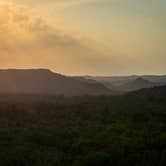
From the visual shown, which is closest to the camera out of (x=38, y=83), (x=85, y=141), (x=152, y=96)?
(x=85, y=141)

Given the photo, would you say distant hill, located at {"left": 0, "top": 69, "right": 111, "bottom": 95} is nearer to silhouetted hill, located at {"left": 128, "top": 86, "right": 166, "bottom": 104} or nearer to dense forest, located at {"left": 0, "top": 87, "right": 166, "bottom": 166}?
silhouetted hill, located at {"left": 128, "top": 86, "right": 166, "bottom": 104}

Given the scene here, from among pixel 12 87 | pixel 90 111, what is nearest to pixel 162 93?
pixel 90 111

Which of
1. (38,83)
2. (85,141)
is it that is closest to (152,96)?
(85,141)

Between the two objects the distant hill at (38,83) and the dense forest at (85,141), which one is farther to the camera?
the distant hill at (38,83)

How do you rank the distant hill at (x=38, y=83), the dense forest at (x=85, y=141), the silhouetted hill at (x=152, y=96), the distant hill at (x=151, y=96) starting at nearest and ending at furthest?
1. the dense forest at (x=85, y=141)
2. the distant hill at (x=151, y=96)
3. the silhouetted hill at (x=152, y=96)
4. the distant hill at (x=38, y=83)

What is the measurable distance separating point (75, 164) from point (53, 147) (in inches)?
184

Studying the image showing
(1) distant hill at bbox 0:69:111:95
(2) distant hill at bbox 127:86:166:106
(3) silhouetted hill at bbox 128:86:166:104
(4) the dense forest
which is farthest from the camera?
(1) distant hill at bbox 0:69:111:95

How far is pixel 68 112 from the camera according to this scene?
3828cm

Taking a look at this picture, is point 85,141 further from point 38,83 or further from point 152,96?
point 38,83

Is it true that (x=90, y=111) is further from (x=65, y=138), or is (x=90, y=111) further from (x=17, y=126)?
(x=65, y=138)

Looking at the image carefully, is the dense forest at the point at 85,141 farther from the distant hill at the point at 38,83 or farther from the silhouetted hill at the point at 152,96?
the distant hill at the point at 38,83

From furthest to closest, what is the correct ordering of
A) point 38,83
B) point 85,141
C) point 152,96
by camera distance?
point 38,83, point 152,96, point 85,141

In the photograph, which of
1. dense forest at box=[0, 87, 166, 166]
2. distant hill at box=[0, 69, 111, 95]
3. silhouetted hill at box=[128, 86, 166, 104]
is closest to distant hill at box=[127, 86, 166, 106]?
silhouetted hill at box=[128, 86, 166, 104]

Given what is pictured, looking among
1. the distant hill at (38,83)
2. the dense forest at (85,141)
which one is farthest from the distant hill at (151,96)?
the distant hill at (38,83)
